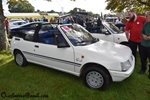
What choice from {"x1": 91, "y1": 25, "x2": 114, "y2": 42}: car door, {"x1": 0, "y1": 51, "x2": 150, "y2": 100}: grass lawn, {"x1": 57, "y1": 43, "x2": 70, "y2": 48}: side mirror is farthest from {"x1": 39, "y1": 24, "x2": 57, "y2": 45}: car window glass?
{"x1": 91, "y1": 25, "x2": 114, "y2": 42}: car door

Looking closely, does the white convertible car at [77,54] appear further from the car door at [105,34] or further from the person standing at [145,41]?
the car door at [105,34]

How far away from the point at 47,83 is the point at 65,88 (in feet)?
1.83

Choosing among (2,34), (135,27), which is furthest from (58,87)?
(2,34)

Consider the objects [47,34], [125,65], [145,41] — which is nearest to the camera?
[125,65]

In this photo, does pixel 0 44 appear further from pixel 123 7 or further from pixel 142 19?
pixel 123 7

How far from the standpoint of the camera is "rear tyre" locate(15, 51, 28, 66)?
16.0 feet

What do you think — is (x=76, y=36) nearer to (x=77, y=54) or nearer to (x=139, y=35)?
(x=77, y=54)

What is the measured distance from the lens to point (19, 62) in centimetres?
502

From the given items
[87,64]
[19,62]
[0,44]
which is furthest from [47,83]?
[0,44]

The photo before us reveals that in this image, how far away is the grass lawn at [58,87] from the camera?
3.42 m

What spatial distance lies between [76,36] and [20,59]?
2.22 metres

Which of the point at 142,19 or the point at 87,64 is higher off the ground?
the point at 142,19

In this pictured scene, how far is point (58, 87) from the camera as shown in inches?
150

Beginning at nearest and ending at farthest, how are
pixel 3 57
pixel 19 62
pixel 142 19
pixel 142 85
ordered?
pixel 142 85 → pixel 142 19 → pixel 19 62 → pixel 3 57
